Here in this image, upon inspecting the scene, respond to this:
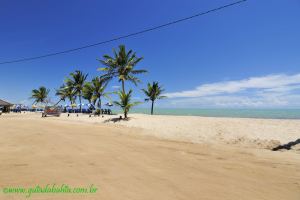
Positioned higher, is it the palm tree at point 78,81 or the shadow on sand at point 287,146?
the palm tree at point 78,81

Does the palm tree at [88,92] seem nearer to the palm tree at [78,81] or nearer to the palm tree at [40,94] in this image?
the palm tree at [78,81]

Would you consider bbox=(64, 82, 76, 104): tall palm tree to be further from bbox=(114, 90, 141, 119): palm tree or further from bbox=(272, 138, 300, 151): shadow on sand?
bbox=(272, 138, 300, 151): shadow on sand

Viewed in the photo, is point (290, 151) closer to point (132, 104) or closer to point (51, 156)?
point (51, 156)

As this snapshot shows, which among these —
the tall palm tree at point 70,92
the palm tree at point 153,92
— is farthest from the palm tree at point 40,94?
the palm tree at point 153,92

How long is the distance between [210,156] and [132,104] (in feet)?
55.0

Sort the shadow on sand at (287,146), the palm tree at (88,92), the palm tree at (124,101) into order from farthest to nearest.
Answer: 1. the palm tree at (88,92)
2. the palm tree at (124,101)
3. the shadow on sand at (287,146)

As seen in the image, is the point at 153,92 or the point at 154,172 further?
the point at 153,92

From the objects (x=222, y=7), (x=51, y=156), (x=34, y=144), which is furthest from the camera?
(x=222, y=7)

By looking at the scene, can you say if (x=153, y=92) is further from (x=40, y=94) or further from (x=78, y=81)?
(x=40, y=94)

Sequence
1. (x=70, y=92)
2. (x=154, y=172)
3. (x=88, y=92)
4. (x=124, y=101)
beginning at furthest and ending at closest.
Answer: (x=70, y=92) < (x=88, y=92) < (x=124, y=101) < (x=154, y=172)

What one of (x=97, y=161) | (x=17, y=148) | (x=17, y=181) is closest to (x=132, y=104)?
(x=17, y=148)

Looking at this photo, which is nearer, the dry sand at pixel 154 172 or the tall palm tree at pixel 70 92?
the dry sand at pixel 154 172

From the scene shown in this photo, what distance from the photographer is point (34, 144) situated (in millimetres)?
9109

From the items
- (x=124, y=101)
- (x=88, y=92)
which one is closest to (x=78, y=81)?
Result: (x=88, y=92)
